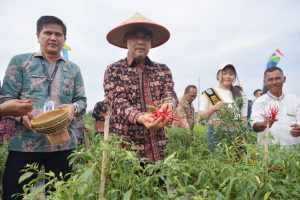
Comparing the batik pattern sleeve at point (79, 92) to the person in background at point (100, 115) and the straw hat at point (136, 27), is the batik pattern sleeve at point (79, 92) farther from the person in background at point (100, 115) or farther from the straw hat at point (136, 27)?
the person in background at point (100, 115)

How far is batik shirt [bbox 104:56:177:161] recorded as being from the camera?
266cm

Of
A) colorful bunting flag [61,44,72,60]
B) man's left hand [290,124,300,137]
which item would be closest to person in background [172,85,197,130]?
colorful bunting flag [61,44,72,60]

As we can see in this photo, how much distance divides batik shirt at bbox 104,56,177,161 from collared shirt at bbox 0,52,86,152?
37cm

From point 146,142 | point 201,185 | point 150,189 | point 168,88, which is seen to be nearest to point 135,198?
point 150,189

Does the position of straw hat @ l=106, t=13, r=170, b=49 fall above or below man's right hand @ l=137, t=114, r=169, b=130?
above

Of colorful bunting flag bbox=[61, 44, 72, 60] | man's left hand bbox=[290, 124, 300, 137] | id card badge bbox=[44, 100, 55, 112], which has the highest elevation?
colorful bunting flag bbox=[61, 44, 72, 60]

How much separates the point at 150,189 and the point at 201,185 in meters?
0.52

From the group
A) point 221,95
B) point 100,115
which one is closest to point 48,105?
point 221,95

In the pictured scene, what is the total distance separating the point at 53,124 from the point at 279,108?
103 inches

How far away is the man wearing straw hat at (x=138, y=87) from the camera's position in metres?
2.67

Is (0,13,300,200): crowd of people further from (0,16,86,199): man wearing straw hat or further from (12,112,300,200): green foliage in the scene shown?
(12,112,300,200): green foliage

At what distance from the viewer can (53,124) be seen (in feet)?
7.59

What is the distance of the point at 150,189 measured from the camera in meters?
1.77

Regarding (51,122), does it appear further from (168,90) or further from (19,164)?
(168,90)
